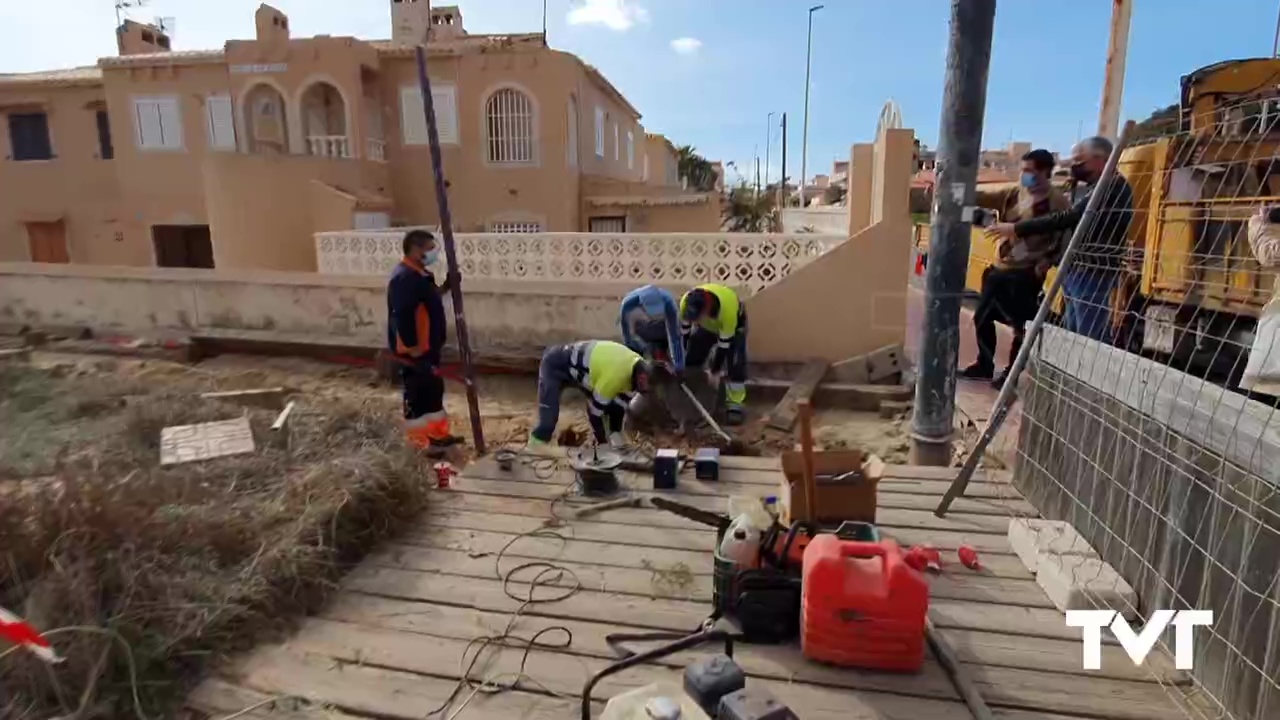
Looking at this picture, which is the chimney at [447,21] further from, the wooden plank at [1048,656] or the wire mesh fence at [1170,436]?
the wooden plank at [1048,656]

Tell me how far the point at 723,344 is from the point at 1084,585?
4.59 m

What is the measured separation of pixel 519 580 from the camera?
9.26 ft

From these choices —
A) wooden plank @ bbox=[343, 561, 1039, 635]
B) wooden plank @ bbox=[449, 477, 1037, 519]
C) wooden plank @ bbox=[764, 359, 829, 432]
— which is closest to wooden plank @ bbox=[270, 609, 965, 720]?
wooden plank @ bbox=[343, 561, 1039, 635]

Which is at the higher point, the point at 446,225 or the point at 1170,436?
the point at 446,225

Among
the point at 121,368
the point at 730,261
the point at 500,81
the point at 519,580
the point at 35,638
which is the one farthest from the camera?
the point at 500,81

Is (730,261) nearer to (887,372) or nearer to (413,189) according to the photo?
(887,372)

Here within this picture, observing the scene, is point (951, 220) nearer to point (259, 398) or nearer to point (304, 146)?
point (259, 398)

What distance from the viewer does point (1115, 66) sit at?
1025 centimetres

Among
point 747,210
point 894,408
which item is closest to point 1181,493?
point 894,408

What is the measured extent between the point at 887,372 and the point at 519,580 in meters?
5.92

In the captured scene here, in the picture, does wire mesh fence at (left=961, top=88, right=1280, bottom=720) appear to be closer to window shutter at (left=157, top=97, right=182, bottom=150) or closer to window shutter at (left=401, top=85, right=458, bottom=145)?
window shutter at (left=401, top=85, right=458, bottom=145)

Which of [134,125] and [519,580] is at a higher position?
[134,125]

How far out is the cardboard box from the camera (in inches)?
120

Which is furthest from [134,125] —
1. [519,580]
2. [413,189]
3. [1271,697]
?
[1271,697]
